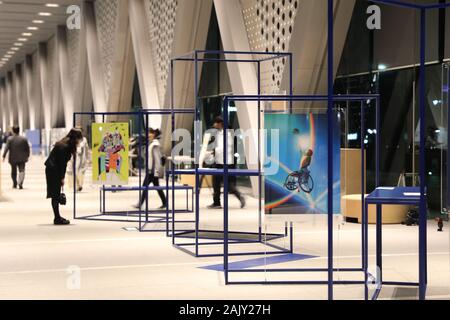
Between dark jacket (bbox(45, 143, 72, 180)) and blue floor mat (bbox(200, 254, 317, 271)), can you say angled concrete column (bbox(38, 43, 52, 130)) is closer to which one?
dark jacket (bbox(45, 143, 72, 180))

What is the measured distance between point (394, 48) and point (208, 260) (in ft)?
21.6

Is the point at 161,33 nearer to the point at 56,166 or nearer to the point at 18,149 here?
the point at 18,149

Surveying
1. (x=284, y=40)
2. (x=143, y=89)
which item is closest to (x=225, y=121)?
(x=284, y=40)

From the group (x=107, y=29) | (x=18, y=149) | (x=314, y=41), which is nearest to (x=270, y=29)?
(x=314, y=41)

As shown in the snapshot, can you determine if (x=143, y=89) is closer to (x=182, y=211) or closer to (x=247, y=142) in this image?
(x=247, y=142)

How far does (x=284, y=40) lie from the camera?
52.6 ft

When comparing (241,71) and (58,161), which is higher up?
(241,71)

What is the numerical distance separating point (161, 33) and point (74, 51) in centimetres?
1453

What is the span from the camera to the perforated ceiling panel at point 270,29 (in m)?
15.9

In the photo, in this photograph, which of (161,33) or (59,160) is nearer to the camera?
(59,160)

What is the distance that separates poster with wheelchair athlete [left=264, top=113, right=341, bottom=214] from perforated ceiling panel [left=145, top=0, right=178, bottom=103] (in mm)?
15858

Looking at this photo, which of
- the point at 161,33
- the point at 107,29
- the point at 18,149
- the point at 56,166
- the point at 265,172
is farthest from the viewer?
the point at 107,29

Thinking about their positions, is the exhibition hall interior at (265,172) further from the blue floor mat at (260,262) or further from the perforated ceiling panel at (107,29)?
the perforated ceiling panel at (107,29)

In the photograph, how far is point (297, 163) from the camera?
297 inches
